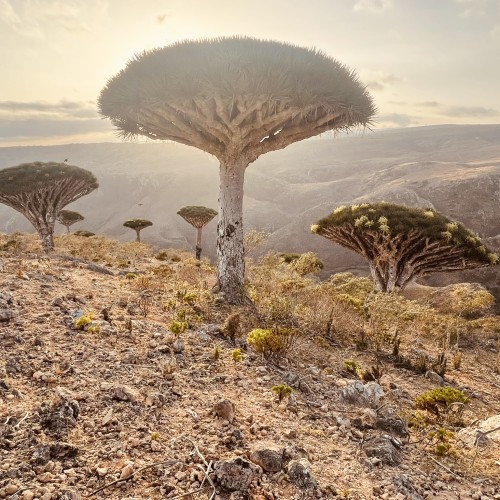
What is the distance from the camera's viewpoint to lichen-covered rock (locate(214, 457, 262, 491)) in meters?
2.60

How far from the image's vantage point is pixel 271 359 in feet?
17.1

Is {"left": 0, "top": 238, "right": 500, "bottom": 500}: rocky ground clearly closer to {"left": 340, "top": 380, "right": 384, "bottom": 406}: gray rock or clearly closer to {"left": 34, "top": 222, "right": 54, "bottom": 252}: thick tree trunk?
{"left": 340, "top": 380, "right": 384, "bottom": 406}: gray rock

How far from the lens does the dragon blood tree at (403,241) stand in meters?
11.6

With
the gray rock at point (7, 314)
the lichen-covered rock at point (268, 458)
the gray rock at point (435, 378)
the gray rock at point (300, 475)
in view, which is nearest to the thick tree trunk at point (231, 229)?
the gray rock at point (435, 378)

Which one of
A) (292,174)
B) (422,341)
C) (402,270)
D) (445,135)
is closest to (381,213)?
(402,270)

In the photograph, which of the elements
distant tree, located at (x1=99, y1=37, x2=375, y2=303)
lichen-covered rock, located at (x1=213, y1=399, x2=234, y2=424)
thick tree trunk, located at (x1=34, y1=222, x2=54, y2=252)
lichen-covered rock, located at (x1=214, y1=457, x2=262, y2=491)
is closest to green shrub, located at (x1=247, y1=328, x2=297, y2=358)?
lichen-covered rock, located at (x1=213, y1=399, x2=234, y2=424)

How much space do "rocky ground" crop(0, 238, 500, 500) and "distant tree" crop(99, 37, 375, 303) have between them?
4.26 m

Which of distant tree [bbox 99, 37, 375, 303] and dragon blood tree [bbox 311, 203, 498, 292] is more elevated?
distant tree [bbox 99, 37, 375, 303]

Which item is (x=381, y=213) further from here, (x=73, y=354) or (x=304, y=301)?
(x=73, y=354)

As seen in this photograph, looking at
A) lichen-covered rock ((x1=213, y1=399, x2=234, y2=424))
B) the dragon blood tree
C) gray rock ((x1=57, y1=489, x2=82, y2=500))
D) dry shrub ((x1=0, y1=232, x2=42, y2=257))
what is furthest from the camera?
dry shrub ((x1=0, y1=232, x2=42, y2=257))

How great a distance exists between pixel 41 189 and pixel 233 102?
18.4 m

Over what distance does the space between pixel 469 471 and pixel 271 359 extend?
2627 millimetres

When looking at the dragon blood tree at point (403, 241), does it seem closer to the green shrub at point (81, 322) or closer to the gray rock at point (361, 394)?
the gray rock at point (361, 394)

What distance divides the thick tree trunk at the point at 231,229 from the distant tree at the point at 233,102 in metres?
0.03
